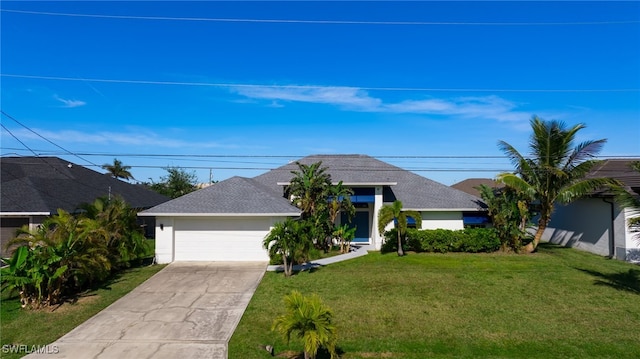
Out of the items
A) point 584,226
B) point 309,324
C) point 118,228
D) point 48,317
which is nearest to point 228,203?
point 118,228

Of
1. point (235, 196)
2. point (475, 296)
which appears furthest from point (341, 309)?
point (235, 196)

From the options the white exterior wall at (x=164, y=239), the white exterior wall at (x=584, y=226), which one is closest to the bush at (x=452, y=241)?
the white exterior wall at (x=584, y=226)

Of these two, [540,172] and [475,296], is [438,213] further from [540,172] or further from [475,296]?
[475,296]

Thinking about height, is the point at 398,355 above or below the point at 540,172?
below

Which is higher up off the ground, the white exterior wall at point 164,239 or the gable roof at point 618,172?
the gable roof at point 618,172

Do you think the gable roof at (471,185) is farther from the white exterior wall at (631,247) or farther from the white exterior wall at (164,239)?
the white exterior wall at (164,239)

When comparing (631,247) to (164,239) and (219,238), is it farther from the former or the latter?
(164,239)

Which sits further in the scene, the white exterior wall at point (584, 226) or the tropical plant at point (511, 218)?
the tropical plant at point (511, 218)
